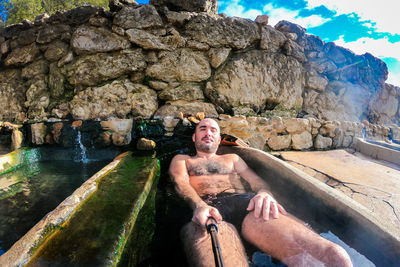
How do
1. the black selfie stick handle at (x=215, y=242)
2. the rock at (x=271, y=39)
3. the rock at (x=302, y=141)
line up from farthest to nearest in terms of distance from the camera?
the rock at (x=271, y=39), the rock at (x=302, y=141), the black selfie stick handle at (x=215, y=242)

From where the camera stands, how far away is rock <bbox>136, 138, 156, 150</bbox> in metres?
3.36

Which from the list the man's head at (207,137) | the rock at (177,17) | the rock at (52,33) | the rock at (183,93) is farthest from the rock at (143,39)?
the man's head at (207,137)

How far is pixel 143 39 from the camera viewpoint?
205 inches

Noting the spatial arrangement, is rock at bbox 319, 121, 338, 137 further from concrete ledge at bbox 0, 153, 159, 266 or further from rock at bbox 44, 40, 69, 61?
rock at bbox 44, 40, 69, 61

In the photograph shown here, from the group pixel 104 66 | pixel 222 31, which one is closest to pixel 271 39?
pixel 222 31

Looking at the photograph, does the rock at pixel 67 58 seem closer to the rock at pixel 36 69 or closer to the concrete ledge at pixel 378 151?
the rock at pixel 36 69

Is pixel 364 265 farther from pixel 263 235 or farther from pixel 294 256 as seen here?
pixel 263 235

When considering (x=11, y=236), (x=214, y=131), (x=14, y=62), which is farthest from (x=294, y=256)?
(x=14, y=62)

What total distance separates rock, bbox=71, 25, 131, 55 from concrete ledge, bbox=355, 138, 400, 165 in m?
6.91

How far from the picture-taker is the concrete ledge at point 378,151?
3.73 metres

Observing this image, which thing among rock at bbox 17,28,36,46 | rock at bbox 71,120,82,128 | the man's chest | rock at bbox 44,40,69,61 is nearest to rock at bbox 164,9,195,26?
rock at bbox 44,40,69,61

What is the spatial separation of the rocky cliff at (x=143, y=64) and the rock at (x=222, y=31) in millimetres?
30

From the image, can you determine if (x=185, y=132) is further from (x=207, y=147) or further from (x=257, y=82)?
(x=257, y=82)

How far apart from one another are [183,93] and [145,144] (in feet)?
8.57
